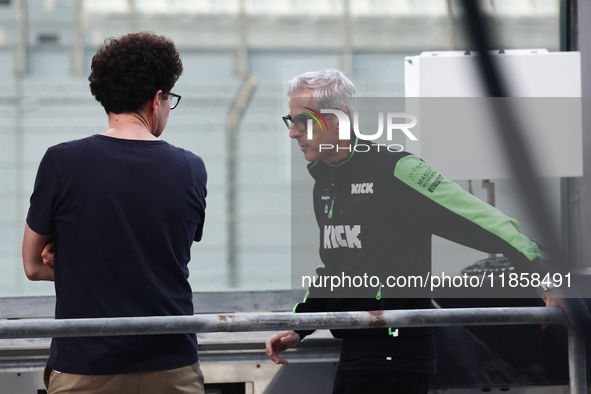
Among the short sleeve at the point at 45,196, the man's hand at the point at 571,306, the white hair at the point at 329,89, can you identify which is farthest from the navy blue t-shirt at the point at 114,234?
the man's hand at the point at 571,306

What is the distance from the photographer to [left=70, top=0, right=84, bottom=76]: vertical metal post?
2580mm

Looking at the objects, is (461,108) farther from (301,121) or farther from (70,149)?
(70,149)

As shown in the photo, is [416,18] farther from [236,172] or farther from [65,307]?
[65,307]

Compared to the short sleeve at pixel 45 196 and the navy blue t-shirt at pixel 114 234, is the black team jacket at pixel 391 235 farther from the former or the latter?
the short sleeve at pixel 45 196

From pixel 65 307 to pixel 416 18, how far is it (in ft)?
6.76

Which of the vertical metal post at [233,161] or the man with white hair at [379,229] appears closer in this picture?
the man with white hair at [379,229]

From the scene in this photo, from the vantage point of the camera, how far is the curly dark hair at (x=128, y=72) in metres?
1.23

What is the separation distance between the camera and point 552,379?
219cm

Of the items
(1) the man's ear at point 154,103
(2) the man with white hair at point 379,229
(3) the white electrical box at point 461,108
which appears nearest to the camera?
(1) the man's ear at point 154,103

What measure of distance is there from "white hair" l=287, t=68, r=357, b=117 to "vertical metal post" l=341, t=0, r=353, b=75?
0.89 m

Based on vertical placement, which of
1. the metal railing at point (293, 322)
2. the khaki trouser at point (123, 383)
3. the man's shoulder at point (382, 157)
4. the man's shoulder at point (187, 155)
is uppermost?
the man's shoulder at point (382, 157)

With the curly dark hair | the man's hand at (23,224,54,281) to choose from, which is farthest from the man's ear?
the man's hand at (23,224,54,281)

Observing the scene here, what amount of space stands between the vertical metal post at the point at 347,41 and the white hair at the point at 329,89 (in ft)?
2.92

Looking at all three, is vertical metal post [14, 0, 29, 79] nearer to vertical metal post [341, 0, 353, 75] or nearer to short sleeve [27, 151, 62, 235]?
vertical metal post [341, 0, 353, 75]
